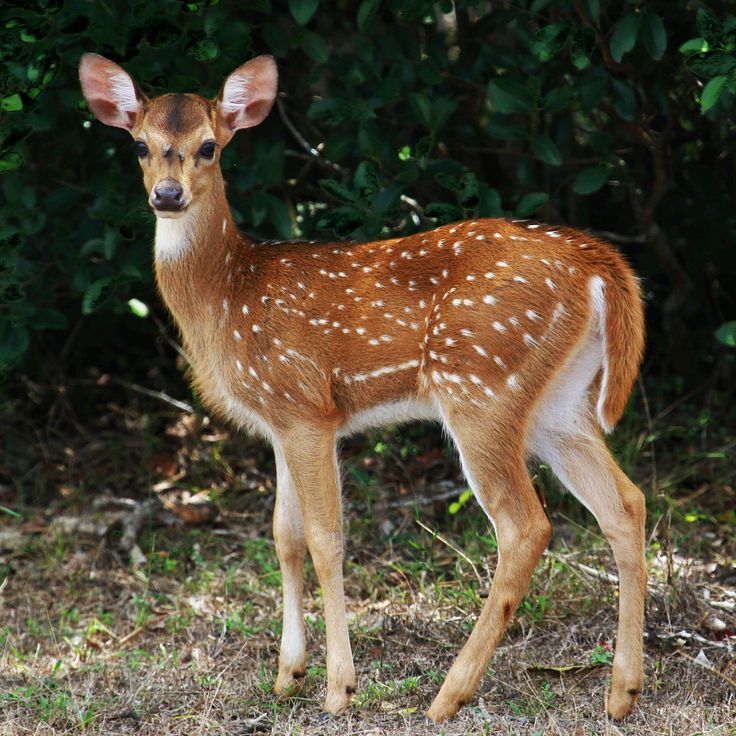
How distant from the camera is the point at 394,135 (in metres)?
6.23

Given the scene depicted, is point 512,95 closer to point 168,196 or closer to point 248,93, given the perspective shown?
point 248,93

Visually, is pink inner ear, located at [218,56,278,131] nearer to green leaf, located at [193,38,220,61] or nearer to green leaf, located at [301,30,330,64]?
green leaf, located at [193,38,220,61]

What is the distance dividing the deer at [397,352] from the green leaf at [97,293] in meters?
0.85

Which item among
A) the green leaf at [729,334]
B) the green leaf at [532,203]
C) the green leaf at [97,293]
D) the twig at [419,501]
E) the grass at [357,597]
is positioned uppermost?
the green leaf at [532,203]

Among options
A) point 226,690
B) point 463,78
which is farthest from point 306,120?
point 226,690

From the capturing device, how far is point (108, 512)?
7.09 m

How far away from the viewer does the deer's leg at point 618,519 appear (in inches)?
184

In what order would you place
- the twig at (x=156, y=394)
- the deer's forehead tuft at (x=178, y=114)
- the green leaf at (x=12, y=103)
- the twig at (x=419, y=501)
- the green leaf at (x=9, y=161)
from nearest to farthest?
the deer's forehead tuft at (x=178, y=114), the green leaf at (x=12, y=103), the green leaf at (x=9, y=161), the twig at (x=419, y=501), the twig at (x=156, y=394)

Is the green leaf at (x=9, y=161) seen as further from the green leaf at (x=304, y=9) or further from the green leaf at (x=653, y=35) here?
the green leaf at (x=653, y=35)

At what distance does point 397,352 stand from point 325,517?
69cm

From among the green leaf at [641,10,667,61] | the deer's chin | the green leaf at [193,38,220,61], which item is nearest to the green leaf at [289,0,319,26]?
the green leaf at [193,38,220,61]

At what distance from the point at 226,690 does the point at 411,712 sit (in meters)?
0.78

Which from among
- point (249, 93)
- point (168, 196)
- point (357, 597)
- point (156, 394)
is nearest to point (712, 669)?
point (357, 597)

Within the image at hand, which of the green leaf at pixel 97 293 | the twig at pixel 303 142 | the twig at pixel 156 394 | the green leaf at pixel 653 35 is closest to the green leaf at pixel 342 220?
the twig at pixel 303 142
